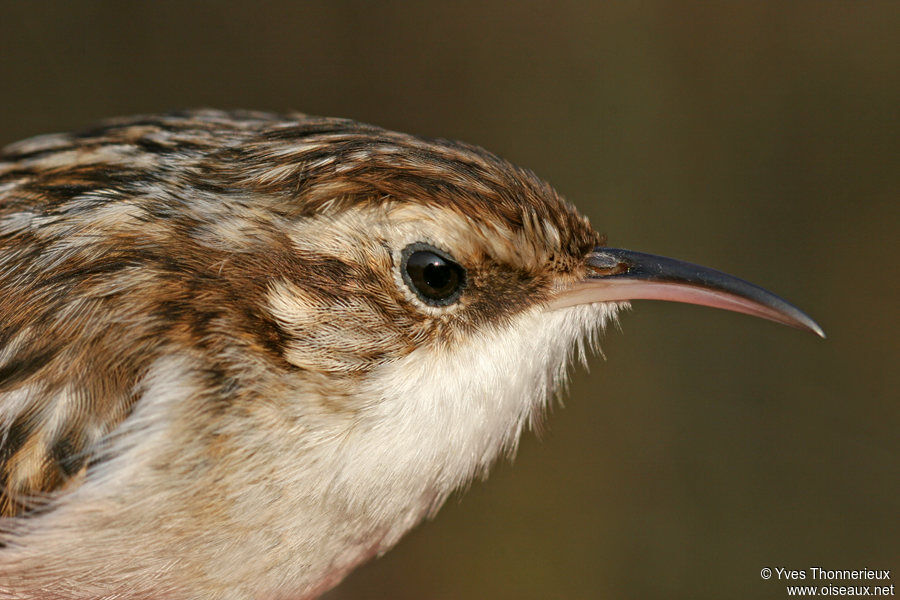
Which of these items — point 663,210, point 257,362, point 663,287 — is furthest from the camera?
point 663,210

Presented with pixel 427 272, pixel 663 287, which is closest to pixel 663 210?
pixel 663 287

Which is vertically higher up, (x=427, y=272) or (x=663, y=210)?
(x=663, y=210)

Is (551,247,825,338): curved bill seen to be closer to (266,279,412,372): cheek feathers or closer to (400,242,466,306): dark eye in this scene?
(400,242,466,306): dark eye

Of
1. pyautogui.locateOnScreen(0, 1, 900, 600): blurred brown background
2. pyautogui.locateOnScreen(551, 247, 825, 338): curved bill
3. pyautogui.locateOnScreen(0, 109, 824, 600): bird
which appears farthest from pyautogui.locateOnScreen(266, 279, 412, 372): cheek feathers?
pyautogui.locateOnScreen(0, 1, 900, 600): blurred brown background

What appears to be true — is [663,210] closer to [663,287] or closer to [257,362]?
[663,287]

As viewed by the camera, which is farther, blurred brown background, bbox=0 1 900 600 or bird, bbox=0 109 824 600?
blurred brown background, bbox=0 1 900 600

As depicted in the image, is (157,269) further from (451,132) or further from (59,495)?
(451,132)
